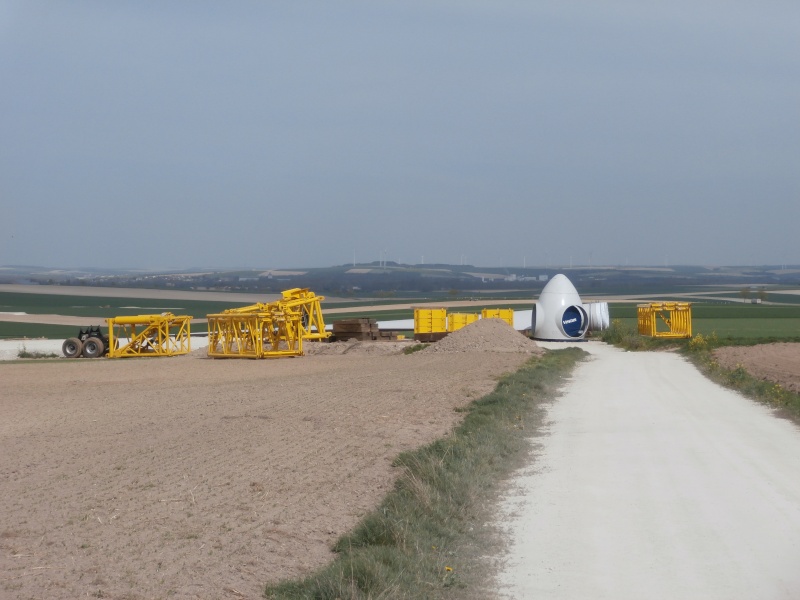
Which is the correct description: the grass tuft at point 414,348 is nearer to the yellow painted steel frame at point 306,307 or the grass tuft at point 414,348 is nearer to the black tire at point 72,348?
the yellow painted steel frame at point 306,307

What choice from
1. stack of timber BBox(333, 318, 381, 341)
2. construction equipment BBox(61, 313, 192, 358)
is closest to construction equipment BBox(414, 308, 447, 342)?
stack of timber BBox(333, 318, 381, 341)

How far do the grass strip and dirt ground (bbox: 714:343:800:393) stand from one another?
1101 centimetres

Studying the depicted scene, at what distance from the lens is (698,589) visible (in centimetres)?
701

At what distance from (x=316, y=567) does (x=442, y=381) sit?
17270 mm

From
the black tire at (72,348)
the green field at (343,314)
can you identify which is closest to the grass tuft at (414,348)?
the black tire at (72,348)

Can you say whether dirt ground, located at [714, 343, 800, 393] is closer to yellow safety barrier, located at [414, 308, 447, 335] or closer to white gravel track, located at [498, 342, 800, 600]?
white gravel track, located at [498, 342, 800, 600]

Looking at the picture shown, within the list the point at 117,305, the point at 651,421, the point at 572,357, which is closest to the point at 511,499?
the point at 651,421

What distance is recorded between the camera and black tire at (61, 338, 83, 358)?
4244 centimetres

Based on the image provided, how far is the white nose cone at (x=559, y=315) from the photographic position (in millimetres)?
48094

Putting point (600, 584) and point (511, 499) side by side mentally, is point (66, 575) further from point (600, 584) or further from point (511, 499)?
point (511, 499)

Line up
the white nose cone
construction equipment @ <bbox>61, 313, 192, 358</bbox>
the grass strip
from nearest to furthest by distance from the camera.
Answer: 1. the grass strip
2. construction equipment @ <bbox>61, 313, 192, 358</bbox>
3. the white nose cone

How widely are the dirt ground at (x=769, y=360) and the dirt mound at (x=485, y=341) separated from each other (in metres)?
7.63

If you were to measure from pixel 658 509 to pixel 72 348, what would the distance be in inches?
1460

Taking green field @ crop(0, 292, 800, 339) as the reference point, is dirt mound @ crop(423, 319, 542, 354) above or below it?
above
